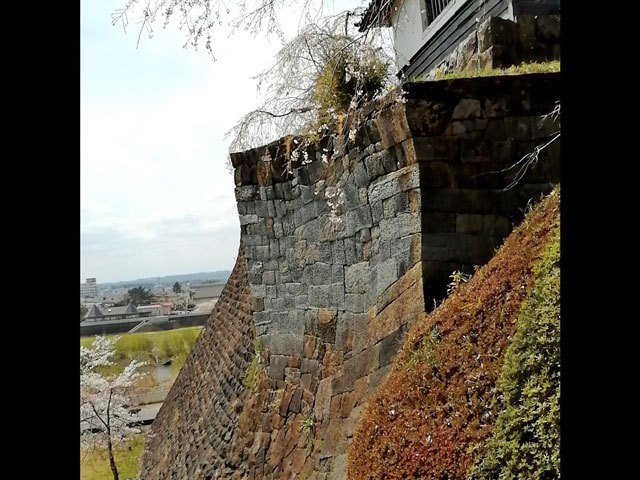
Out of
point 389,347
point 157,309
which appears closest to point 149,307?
point 157,309

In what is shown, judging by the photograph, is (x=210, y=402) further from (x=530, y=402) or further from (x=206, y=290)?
(x=206, y=290)

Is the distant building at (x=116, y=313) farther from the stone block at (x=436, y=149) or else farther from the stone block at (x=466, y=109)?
the stone block at (x=466, y=109)

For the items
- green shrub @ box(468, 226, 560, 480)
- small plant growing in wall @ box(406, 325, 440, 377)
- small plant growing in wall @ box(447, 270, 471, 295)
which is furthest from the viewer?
small plant growing in wall @ box(447, 270, 471, 295)

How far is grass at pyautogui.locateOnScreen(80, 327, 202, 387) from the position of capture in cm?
2034

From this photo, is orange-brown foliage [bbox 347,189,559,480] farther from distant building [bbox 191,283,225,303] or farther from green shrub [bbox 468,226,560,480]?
distant building [bbox 191,283,225,303]

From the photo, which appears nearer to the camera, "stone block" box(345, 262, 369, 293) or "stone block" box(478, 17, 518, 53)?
"stone block" box(345, 262, 369, 293)

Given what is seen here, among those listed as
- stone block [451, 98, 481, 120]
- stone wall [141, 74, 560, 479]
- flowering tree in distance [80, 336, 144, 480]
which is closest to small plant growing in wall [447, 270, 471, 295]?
stone wall [141, 74, 560, 479]

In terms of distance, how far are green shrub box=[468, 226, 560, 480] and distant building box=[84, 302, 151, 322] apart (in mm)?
18591

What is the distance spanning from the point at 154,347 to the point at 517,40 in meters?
20.0

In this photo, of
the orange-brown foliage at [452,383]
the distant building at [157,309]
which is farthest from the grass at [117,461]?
the orange-brown foliage at [452,383]

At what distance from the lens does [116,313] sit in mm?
23203

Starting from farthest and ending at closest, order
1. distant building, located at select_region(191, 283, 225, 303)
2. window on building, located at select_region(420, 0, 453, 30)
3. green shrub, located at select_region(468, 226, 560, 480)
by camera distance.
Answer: distant building, located at select_region(191, 283, 225, 303)
window on building, located at select_region(420, 0, 453, 30)
green shrub, located at select_region(468, 226, 560, 480)
